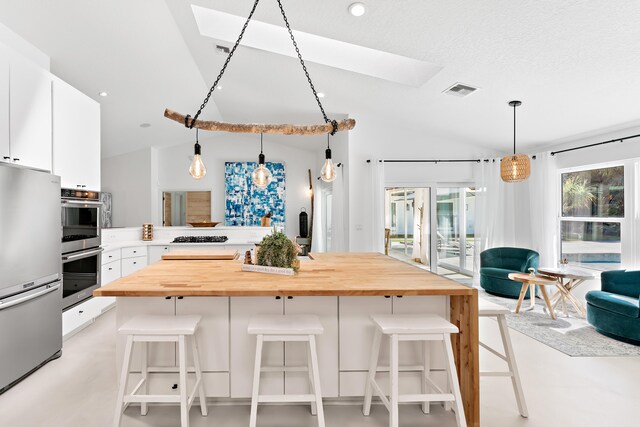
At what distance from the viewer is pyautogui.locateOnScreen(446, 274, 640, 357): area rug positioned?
3.21 meters

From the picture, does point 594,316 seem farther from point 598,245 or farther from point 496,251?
point 496,251

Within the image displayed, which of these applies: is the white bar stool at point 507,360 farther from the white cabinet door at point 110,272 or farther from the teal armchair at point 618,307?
the white cabinet door at point 110,272

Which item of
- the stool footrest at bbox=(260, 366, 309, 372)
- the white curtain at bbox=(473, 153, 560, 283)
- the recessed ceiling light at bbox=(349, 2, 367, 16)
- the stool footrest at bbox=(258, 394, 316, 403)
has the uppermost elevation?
the recessed ceiling light at bbox=(349, 2, 367, 16)

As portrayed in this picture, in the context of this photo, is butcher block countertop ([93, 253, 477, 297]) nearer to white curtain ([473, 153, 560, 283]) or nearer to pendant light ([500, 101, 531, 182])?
pendant light ([500, 101, 531, 182])

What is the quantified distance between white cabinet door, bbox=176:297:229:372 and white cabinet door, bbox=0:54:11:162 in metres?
1.76

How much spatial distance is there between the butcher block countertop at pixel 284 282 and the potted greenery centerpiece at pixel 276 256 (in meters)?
0.07

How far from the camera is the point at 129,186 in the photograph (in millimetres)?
7383

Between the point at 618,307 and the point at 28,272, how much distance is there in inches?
206

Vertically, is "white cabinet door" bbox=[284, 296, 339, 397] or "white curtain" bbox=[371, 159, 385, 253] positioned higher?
"white curtain" bbox=[371, 159, 385, 253]

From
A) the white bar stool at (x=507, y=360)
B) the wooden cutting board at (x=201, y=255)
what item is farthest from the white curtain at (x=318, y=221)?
the white bar stool at (x=507, y=360)

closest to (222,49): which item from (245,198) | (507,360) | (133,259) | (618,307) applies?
(133,259)

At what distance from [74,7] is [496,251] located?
601 cm

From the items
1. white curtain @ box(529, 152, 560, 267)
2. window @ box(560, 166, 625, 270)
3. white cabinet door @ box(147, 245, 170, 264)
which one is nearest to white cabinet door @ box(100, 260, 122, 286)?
white cabinet door @ box(147, 245, 170, 264)

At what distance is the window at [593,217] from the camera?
4348mm
